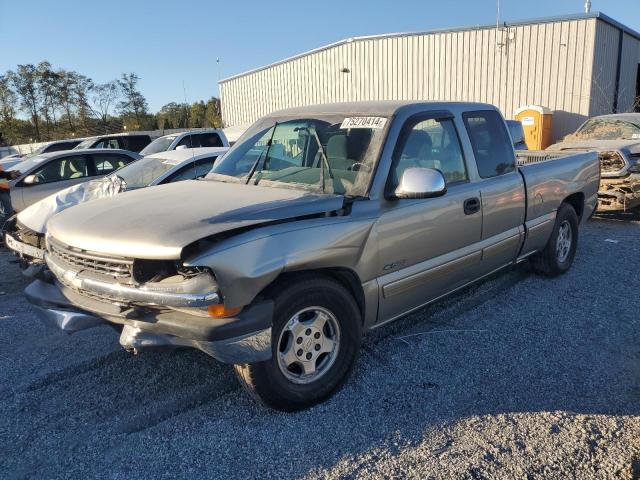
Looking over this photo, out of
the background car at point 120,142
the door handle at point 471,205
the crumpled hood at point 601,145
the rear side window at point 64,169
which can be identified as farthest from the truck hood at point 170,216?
the background car at point 120,142

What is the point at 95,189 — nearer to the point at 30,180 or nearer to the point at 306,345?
the point at 30,180

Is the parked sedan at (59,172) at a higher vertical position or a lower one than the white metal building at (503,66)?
lower

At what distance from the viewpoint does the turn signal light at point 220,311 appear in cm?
275

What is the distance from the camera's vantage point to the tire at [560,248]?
Result: 5602 mm

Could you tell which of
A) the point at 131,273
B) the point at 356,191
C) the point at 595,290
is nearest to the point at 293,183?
Answer: the point at 356,191

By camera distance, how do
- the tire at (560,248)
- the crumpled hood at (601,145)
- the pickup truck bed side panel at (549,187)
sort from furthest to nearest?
the crumpled hood at (601,145) → the tire at (560,248) → the pickup truck bed side panel at (549,187)

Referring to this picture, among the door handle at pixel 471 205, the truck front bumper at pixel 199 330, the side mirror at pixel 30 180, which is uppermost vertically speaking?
the door handle at pixel 471 205

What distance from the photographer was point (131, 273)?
2.86 metres

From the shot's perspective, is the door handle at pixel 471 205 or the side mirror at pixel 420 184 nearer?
the side mirror at pixel 420 184

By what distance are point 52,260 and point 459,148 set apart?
3198mm

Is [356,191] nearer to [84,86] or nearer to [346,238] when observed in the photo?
[346,238]

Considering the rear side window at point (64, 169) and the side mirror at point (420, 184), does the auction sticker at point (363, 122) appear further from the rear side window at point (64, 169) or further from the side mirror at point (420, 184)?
the rear side window at point (64, 169)

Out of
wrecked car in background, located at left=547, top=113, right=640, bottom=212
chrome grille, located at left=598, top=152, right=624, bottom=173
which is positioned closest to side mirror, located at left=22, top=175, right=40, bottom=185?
wrecked car in background, located at left=547, top=113, right=640, bottom=212

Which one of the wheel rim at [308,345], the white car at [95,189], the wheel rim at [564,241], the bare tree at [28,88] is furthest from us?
the bare tree at [28,88]
